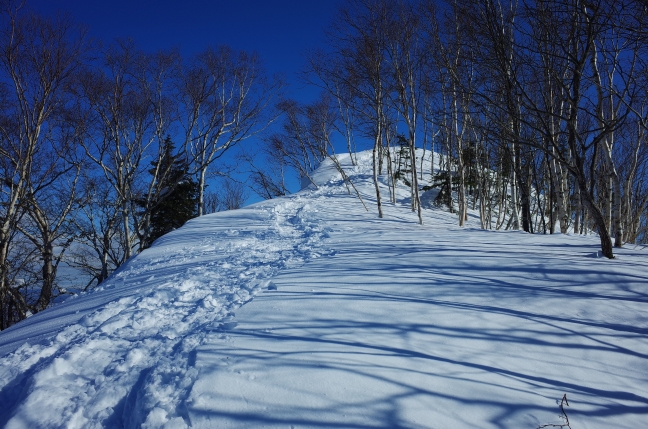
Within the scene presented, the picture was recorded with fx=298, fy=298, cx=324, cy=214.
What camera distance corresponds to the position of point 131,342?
130 inches

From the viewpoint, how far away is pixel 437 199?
18.1 metres

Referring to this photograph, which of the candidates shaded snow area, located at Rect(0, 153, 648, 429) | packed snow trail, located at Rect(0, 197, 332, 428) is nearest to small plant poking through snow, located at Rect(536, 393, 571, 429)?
shaded snow area, located at Rect(0, 153, 648, 429)

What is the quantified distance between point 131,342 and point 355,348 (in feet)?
8.21

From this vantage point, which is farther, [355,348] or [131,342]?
[131,342]

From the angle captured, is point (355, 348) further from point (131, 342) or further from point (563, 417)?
point (131, 342)

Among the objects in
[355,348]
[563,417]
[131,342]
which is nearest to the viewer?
[563,417]

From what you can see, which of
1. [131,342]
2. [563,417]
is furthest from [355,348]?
[131,342]

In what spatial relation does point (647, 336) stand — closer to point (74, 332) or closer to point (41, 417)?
point (41, 417)

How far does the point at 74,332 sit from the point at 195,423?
8.93 ft

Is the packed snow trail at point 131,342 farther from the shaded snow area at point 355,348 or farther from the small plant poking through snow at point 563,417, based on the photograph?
the small plant poking through snow at point 563,417

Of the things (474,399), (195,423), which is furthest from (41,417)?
(474,399)

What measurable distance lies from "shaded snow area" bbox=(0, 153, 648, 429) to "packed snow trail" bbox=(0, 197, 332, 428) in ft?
0.06

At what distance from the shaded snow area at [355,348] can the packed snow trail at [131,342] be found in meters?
0.02

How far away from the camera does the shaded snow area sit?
7.01 feet
